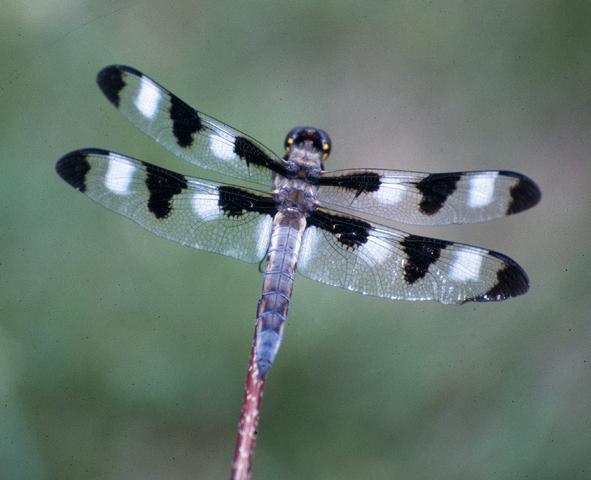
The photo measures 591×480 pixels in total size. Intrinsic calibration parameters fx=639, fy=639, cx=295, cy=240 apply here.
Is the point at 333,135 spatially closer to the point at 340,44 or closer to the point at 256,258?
the point at 340,44

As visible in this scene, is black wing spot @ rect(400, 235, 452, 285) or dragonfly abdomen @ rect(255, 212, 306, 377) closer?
dragonfly abdomen @ rect(255, 212, 306, 377)

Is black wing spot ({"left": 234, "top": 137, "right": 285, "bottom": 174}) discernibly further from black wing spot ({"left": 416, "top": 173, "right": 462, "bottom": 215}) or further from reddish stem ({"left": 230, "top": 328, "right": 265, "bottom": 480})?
reddish stem ({"left": 230, "top": 328, "right": 265, "bottom": 480})

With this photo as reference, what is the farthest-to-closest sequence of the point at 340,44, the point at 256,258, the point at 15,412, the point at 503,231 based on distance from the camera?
the point at 340,44, the point at 503,231, the point at 15,412, the point at 256,258

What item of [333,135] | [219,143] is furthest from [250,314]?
[333,135]

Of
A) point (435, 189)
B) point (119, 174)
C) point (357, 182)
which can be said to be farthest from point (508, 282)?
point (119, 174)

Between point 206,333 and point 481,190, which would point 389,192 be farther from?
point 206,333

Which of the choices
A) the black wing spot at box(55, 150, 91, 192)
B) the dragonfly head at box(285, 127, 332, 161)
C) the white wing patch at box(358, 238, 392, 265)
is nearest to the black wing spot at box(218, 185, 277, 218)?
the dragonfly head at box(285, 127, 332, 161)

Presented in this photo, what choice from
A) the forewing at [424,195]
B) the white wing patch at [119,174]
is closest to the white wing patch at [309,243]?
the forewing at [424,195]
